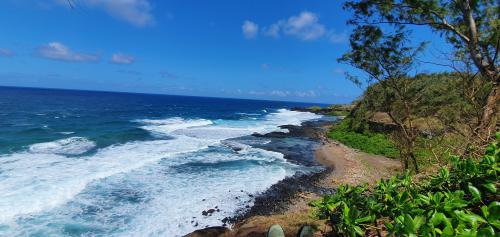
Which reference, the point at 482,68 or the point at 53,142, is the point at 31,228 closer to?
the point at 482,68

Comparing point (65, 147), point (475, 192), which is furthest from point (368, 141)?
point (475, 192)

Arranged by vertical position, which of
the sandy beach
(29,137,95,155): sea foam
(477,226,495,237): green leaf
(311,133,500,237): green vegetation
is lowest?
(29,137,95,155): sea foam

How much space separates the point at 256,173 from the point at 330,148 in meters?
13.3

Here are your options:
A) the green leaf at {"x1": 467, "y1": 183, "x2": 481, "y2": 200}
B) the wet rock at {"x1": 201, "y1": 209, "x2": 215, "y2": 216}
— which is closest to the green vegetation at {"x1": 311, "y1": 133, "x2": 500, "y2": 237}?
the green leaf at {"x1": 467, "y1": 183, "x2": 481, "y2": 200}

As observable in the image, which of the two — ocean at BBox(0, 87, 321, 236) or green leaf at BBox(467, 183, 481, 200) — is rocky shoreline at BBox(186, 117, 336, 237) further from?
green leaf at BBox(467, 183, 481, 200)

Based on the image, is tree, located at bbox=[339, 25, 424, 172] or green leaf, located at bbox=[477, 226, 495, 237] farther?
tree, located at bbox=[339, 25, 424, 172]

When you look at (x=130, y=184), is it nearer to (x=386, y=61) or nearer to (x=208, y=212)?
(x=208, y=212)

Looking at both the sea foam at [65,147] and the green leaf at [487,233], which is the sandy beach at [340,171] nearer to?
the green leaf at [487,233]

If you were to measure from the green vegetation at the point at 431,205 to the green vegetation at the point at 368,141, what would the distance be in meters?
26.3

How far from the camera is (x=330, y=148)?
33.2 meters

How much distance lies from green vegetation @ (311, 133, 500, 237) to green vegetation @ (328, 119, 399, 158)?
26.3 metres

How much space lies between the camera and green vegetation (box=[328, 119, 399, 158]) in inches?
1188

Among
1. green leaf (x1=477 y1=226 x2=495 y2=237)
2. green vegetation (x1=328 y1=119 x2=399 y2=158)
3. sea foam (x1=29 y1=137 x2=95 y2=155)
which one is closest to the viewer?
green leaf (x1=477 y1=226 x2=495 y2=237)

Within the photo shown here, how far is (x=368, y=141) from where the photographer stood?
3450 cm
